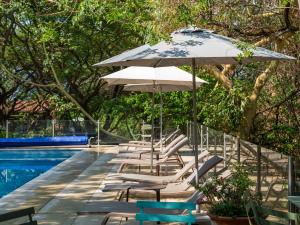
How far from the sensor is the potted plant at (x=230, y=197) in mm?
5441

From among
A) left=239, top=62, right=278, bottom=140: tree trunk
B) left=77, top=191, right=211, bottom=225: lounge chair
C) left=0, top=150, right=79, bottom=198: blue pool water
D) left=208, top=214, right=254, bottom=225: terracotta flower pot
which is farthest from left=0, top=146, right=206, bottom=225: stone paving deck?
left=239, top=62, right=278, bottom=140: tree trunk

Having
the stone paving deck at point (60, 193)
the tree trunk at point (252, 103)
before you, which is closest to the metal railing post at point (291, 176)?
the stone paving deck at point (60, 193)

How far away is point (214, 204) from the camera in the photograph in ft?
18.6

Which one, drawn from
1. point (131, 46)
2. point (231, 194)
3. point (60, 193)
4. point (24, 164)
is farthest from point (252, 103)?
point (131, 46)

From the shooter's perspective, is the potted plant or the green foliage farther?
the green foliage

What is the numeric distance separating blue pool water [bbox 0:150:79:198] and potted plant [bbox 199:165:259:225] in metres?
8.74

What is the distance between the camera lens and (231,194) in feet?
18.6

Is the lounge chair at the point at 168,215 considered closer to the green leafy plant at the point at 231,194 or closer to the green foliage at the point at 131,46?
the green leafy plant at the point at 231,194

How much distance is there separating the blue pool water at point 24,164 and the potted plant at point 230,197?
8741 millimetres

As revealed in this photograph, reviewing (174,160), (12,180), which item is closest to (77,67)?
(12,180)

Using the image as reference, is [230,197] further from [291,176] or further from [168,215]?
[168,215]

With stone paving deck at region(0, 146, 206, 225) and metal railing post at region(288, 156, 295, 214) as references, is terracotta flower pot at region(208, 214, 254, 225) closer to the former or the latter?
metal railing post at region(288, 156, 295, 214)

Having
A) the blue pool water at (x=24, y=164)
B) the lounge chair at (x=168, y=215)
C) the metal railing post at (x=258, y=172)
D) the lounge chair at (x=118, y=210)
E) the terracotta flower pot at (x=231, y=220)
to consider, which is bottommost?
the blue pool water at (x=24, y=164)

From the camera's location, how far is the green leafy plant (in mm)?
5516
